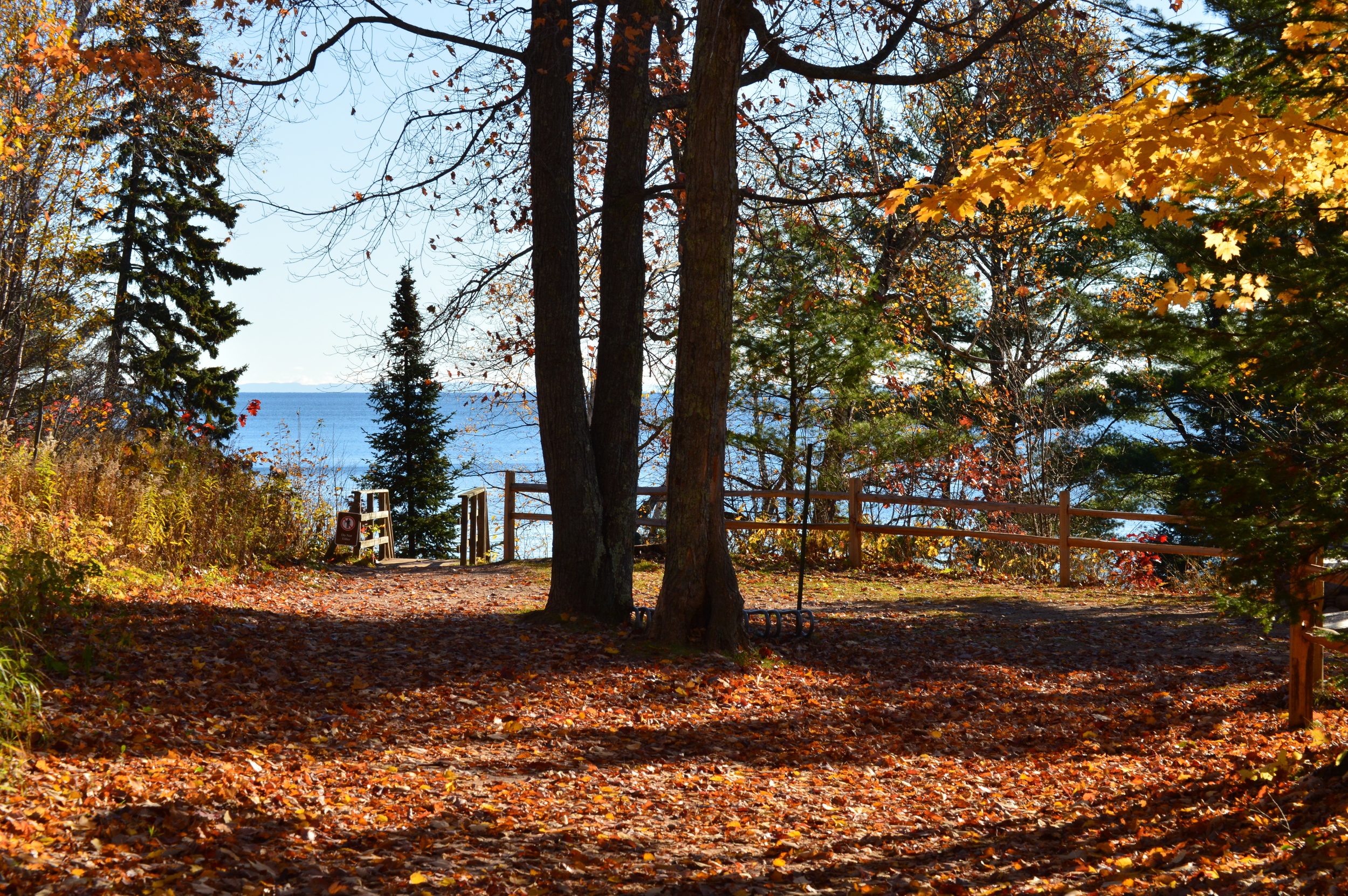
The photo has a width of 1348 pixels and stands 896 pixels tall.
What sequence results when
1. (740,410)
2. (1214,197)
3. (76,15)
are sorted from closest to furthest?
(1214,197)
(76,15)
(740,410)

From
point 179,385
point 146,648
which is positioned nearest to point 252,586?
point 146,648

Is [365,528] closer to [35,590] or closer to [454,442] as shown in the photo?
[35,590]

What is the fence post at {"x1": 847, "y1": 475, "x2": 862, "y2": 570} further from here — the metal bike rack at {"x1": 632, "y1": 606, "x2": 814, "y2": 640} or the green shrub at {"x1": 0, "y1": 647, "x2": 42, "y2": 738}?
the green shrub at {"x1": 0, "y1": 647, "x2": 42, "y2": 738}

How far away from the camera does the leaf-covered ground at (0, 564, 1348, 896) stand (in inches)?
Result: 141

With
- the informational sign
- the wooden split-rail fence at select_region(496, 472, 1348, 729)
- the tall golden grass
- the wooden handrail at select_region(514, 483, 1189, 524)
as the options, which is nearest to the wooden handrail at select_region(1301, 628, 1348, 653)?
the wooden split-rail fence at select_region(496, 472, 1348, 729)

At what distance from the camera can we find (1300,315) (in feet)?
13.4

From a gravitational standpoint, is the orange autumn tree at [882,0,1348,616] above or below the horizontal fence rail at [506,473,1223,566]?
above

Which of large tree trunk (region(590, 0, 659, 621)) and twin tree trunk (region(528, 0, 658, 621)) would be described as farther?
large tree trunk (region(590, 0, 659, 621))

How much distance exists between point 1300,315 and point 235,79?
7.88 meters

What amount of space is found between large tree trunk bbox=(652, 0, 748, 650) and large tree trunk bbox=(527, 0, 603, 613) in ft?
3.08

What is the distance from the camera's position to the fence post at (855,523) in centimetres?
1297

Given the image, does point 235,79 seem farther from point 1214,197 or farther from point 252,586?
point 1214,197

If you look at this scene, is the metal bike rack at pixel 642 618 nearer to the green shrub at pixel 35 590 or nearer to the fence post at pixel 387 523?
the green shrub at pixel 35 590

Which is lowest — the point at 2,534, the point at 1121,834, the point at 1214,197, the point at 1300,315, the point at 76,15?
the point at 1121,834
